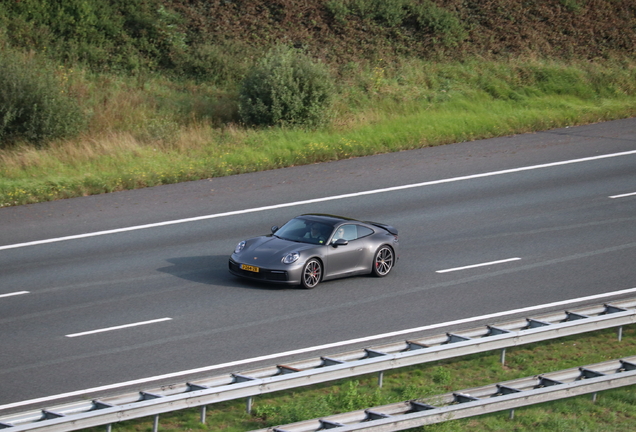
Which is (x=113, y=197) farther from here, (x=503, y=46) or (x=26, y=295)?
(x=503, y=46)

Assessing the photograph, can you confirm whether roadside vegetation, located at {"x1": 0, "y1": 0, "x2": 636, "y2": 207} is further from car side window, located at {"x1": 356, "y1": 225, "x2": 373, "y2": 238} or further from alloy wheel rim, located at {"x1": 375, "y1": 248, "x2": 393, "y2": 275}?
alloy wheel rim, located at {"x1": 375, "y1": 248, "x2": 393, "y2": 275}

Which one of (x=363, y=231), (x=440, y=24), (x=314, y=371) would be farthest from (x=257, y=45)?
(x=314, y=371)

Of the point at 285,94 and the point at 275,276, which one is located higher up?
the point at 285,94

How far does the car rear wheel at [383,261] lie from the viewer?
1599cm

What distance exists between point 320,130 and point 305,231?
34.8 feet

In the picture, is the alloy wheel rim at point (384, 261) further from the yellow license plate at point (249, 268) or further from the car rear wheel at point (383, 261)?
the yellow license plate at point (249, 268)

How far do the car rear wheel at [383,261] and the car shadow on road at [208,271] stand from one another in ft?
6.22

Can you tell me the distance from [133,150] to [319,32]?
41.2ft

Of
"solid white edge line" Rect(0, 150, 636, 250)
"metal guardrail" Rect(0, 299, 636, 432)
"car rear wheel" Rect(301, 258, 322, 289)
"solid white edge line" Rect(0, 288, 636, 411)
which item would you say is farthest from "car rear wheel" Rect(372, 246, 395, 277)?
"solid white edge line" Rect(0, 150, 636, 250)

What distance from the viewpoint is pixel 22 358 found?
466 inches

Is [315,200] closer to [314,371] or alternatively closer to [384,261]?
[384,261]

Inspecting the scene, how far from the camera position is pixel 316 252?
15.2 meters

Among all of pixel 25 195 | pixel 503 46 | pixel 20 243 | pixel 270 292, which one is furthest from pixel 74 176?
pixel 503 46

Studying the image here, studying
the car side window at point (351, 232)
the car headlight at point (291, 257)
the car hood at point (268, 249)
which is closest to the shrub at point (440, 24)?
the car side window at point (351, 232)
